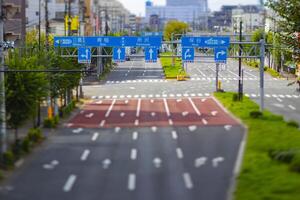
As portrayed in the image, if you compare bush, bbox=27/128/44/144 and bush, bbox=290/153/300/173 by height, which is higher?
bush, bbox=290/153/300/173

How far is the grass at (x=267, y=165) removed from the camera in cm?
2058

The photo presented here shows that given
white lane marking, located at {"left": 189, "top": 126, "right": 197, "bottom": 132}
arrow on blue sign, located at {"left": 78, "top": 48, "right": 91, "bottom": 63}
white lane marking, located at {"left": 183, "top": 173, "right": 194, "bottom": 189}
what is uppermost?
arrow on blue sign, located at {"left": 78, "top": 48, "right": 91, "bottom": 63}

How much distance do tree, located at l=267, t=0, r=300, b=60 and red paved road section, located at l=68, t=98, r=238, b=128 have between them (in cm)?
744

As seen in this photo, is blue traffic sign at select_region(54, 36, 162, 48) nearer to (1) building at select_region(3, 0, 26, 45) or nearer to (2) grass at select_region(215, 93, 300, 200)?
(1) building at select_region(3, 0, 26, 45)

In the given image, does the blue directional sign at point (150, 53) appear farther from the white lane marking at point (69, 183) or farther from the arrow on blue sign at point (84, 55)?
the white lane marking at point (69, 183)

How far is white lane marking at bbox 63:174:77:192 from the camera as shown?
900 inches

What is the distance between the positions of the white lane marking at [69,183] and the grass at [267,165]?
19.5 feet

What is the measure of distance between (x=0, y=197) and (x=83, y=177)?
12.8 ft

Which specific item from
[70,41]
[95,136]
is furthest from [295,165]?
[70,41]

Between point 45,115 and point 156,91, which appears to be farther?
point 156,91

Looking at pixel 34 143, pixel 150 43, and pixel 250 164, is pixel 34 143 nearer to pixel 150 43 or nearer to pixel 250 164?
pixel 250 164

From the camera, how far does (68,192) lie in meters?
22.4

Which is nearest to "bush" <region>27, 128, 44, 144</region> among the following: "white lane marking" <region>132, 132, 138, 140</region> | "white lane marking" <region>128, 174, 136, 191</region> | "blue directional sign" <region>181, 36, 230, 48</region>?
"white lane marking" <region>132, 132, 138, 140</region>

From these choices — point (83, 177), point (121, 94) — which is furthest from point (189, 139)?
point (121, 94)
